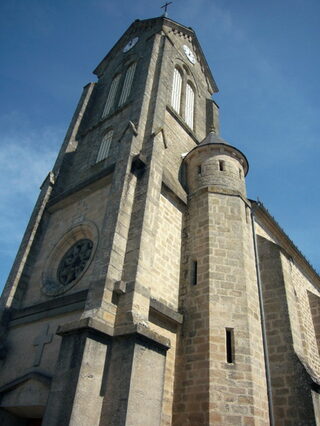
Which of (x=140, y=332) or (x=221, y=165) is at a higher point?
(x=221, y=165)

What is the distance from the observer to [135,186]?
9867mm

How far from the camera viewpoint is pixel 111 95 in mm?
17328

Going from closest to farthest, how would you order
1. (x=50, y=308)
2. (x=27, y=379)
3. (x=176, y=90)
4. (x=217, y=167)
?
(x=27, y=379)
(x=50, y=308)
(x=217, y=167)
(x=176, y=90)

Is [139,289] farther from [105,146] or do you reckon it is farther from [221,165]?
[105,146]

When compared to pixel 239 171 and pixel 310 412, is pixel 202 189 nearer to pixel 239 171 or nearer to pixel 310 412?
pixel 239 171

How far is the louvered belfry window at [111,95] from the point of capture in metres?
16.6

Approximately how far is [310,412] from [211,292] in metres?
3.44

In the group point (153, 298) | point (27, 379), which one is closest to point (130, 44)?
point (153, 298)

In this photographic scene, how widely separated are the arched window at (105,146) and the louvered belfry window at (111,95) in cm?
213

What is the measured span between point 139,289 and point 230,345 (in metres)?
2.79

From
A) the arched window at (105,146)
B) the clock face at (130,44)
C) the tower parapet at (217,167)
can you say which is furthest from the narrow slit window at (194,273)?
the clock face at (130,44)

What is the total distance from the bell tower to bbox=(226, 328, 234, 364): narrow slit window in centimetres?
4

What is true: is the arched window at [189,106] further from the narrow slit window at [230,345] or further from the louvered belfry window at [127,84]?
the narrow slit window at [230,345]

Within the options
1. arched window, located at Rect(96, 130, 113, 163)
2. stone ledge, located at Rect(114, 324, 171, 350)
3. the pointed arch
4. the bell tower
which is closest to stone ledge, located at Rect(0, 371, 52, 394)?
the bell tower
